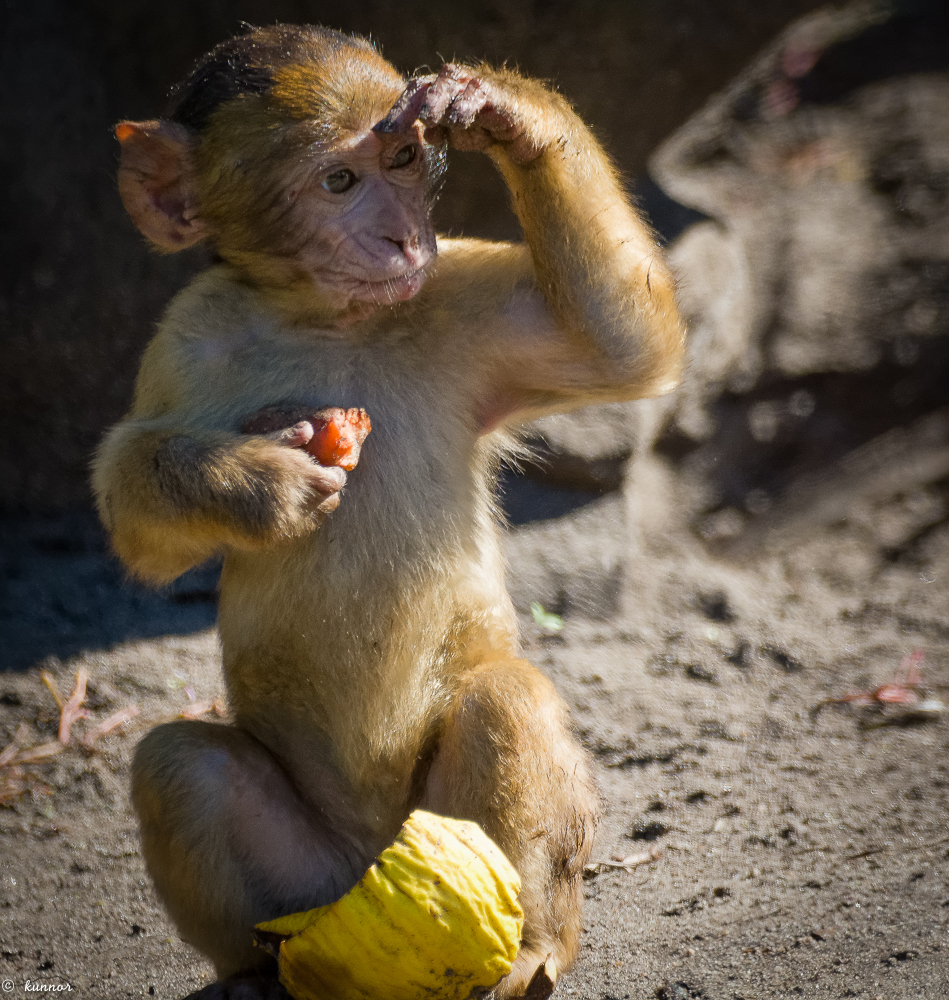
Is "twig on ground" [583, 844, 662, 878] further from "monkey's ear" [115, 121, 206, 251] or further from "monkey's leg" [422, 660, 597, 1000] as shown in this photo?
"monkey's ear" [115, 121, 206, 251]

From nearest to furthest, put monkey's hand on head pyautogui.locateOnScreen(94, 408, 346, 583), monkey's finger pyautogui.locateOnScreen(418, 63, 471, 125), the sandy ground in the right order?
monkey's finger pyautogui.locateOnScreen(418, 63, 471, 125) < monkey's hand on head pyautogui.locateOnScreen(94, 408, 346, 583) < the sandy ground

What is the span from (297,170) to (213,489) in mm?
932

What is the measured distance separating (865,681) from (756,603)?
814mm

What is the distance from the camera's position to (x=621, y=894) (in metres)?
4.00

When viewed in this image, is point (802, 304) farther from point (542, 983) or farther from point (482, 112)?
point (542, 983)

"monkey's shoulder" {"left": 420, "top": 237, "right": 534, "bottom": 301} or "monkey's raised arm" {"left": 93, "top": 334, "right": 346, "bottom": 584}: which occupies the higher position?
"monkey's shoulder" {"left": 420, "top": 237, "right": 534, "bottom": 301}

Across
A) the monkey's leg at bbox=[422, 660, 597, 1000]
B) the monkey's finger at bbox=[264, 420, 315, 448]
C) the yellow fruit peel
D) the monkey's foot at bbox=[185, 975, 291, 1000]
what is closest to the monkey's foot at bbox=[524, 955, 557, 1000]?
the monkey's leg at bbox=[422, 660, 597, 1000]

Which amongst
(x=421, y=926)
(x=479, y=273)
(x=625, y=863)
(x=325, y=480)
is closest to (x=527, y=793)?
(x=421, y=926)

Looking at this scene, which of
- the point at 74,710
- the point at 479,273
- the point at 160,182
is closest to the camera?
the point at 160,182

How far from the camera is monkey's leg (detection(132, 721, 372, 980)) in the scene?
310 centimetres

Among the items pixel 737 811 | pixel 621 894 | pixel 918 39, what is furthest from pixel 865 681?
pixel 918 39

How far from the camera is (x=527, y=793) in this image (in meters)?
2.97

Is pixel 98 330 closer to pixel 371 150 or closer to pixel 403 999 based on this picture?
pixel 371 150

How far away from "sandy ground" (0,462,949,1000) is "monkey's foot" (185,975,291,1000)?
61cm
